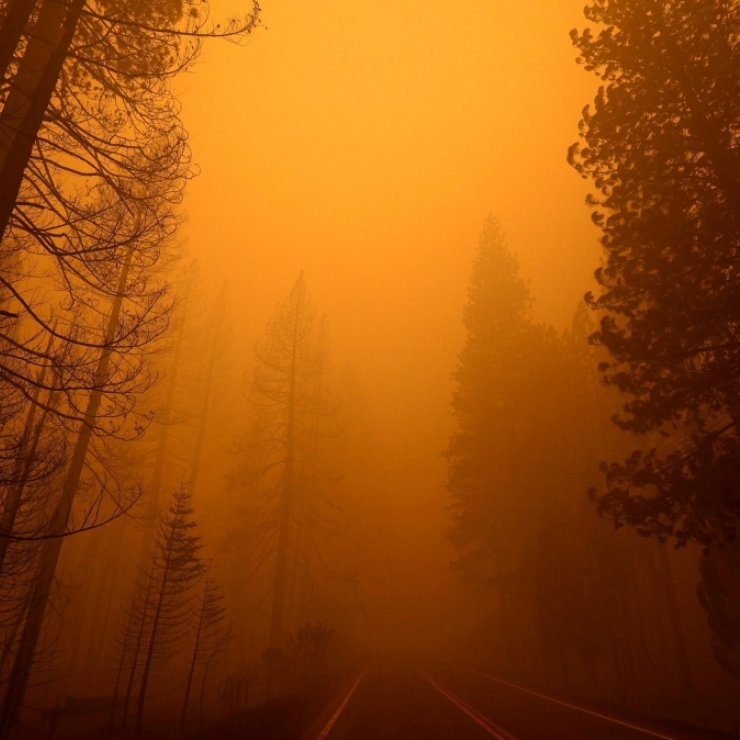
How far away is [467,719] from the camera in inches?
365

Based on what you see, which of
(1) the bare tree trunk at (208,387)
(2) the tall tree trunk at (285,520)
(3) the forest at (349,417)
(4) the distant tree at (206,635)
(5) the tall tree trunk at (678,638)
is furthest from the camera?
(1) the bare tree trunk at (208,387)

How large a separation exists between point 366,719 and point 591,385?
97.0 feet

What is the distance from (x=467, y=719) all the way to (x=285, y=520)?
14029mm

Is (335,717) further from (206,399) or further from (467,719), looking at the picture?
(206,399)

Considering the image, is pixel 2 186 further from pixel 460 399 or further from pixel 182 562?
pixel 460 399

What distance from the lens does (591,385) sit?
33500 millimetres

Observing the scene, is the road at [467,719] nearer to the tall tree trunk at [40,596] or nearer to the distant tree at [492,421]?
the tall tree trunk at [40,596]

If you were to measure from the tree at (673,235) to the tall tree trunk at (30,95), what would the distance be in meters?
9.76

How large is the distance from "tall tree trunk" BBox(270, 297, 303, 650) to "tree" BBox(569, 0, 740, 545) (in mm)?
15055

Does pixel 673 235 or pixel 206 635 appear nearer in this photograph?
pixel 673 235

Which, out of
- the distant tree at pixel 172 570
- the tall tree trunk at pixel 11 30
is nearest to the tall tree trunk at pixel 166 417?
the distant tree at pixel 172 570

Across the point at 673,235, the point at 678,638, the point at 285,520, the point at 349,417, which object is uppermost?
the point at 349,417

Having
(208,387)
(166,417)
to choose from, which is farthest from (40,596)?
(208,387)

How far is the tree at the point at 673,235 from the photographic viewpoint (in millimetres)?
8359
